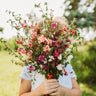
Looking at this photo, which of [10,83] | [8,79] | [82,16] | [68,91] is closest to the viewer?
[68,91]

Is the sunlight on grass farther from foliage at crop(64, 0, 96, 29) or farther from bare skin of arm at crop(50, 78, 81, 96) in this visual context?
foliage at crop(64, 0, 96, 29)

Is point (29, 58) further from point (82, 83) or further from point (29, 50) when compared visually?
point (82, 83)

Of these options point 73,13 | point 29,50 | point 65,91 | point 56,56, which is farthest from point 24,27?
point 73,13

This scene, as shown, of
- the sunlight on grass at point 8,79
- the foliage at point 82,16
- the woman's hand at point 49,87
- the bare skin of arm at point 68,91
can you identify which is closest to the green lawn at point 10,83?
the sunlight on grass at point 8,79

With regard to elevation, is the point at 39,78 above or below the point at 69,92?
above

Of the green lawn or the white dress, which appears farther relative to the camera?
the green lawn

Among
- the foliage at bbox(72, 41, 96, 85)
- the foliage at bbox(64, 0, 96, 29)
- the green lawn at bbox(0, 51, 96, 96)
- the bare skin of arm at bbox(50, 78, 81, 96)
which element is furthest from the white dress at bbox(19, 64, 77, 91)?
the foliage at bbox(64, 0, 96, 29)

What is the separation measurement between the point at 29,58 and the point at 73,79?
2.17 feet

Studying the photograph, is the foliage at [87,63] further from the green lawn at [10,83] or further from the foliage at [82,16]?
the foliage at [82,16]

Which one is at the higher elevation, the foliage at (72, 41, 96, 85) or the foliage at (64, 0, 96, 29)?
the foliage at (64, 0, 96, 29)

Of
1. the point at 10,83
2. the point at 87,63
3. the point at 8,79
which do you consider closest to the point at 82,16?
the point at 87,63

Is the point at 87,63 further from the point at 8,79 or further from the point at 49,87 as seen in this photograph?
the point at 49,87

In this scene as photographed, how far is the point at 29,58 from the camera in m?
1.61

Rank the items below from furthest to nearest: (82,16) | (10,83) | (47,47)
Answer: (82,16) < (10,83) < (47,47)
